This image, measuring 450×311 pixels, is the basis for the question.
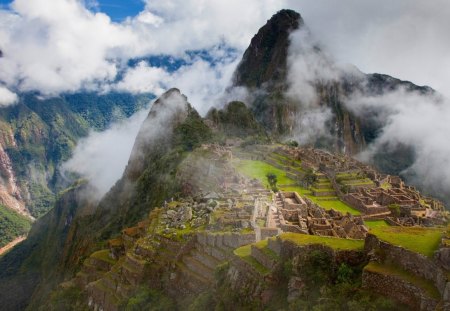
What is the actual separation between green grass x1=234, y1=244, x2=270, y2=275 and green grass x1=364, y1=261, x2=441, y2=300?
6057 mm

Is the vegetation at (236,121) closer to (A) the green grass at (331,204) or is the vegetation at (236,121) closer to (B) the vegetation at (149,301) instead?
(A) the green grass at (331,204)

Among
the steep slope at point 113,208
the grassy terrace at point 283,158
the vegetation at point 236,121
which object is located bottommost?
the steep slope at point 113,208

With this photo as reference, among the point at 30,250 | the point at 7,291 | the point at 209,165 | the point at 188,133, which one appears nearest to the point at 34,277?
the point at 7,291

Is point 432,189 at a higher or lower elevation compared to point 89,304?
higher

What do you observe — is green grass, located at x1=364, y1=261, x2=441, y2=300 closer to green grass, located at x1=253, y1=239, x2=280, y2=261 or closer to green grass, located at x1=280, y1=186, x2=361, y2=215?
green grass, located at x1=253, y1=239, x2=280, y2=261

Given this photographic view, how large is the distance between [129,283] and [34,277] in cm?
10992

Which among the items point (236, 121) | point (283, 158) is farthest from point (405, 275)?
point (236, 121)

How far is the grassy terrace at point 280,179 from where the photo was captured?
6353cm

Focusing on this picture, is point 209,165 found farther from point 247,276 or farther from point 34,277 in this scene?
point 34,277

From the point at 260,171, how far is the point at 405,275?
222 ft

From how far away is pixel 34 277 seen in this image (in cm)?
13275

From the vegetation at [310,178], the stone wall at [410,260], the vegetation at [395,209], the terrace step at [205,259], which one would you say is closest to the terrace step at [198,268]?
the terrace step at [205,259]

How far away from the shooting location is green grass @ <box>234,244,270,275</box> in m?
22.4

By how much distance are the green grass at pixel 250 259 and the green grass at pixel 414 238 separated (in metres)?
6.07
